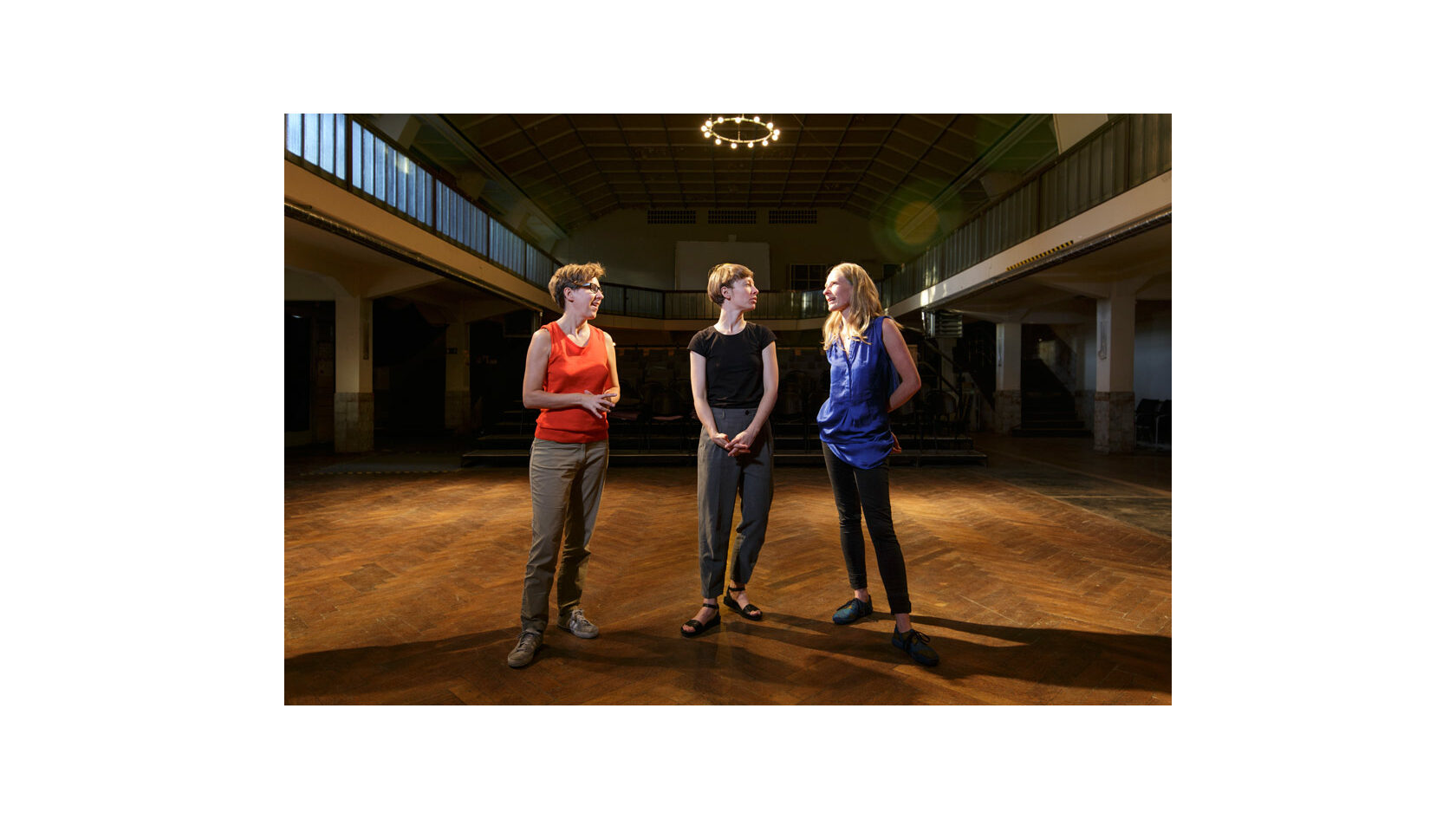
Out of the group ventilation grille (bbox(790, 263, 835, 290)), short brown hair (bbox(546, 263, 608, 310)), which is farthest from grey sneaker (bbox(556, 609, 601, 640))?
ventilation grille (bbox(790, 263, 835, 290))

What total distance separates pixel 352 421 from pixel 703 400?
8966 millimetres

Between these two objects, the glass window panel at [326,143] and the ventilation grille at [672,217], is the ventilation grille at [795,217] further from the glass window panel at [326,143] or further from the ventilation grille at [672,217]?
the glass window panel at [326,143]

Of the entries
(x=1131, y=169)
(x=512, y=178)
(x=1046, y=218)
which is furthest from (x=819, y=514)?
(x=512, y=178)

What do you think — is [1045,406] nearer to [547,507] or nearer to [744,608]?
[744,608]

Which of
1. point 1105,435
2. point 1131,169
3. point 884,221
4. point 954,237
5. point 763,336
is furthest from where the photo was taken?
point 884,221

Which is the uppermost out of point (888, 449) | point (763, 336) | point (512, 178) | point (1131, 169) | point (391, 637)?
point (512, 178)

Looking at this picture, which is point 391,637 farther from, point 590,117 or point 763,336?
point 590,117

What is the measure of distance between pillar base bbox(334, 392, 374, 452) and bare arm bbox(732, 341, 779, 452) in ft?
29.6

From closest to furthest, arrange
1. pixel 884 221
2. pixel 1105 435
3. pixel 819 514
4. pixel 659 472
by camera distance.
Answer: pixel 819 514 < pixel 659 472 < pixel 1105 435 < pixel 884 221

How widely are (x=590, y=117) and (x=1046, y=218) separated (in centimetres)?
864

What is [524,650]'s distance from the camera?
2186 millimetres

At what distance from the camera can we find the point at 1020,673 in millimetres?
2123

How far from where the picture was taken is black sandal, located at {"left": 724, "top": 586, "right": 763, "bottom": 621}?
2.62 meters

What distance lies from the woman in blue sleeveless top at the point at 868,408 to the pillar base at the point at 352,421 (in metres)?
9.24
